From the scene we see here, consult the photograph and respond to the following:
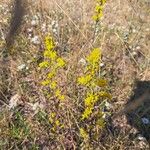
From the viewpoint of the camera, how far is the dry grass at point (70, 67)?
252 centimetres

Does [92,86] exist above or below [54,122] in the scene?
above

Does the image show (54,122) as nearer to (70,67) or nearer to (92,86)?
(92,86)

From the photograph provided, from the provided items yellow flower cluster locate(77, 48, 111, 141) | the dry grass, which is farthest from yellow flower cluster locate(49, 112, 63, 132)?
yellow flower cluster locate(77, 48, 111, 141)

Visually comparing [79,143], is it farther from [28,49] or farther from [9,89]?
[28,49]

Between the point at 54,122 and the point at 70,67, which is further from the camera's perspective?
the point at 70,67

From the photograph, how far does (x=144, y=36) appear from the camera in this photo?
11.9ft

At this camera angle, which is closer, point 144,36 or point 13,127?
point 13,127

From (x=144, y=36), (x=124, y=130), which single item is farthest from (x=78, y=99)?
(x=144, y=36)

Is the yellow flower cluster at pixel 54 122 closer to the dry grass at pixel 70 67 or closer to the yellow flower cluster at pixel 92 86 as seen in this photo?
the dry grass at pixel 70 67

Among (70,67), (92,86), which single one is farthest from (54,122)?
(70,67)

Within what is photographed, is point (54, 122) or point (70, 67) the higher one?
point (70, 67)

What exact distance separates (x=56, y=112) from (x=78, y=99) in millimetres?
186

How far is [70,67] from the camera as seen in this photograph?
297 centimetres

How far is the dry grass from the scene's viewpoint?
8.27ft
